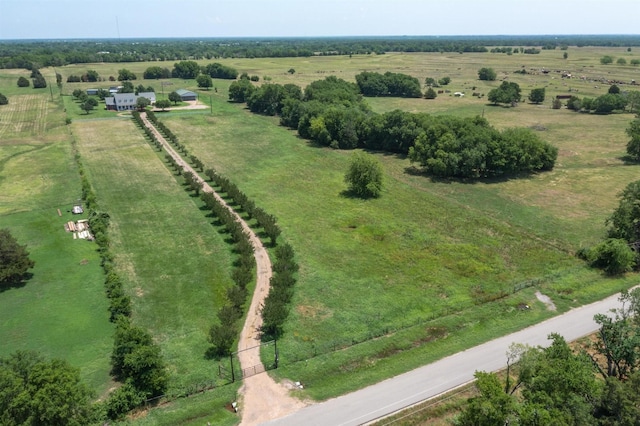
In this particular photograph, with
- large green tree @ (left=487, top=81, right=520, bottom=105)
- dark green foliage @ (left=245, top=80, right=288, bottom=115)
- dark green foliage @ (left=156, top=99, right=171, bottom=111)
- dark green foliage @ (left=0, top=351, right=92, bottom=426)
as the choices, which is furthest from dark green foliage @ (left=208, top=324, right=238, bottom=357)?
large green tree @ (left=487, top=81, right=520, bottom=105)

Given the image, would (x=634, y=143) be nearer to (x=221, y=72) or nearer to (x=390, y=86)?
(x=390, y=86)

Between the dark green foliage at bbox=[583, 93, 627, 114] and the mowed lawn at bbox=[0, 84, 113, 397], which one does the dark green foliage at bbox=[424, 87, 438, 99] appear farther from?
the mowed lawn at bbox=[0, 84, 113, 397]

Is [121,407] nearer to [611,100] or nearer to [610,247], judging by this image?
[610,247]

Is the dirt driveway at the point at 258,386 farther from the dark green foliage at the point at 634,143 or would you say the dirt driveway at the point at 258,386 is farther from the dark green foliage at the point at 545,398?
the dark green foliage at the point at 634,143

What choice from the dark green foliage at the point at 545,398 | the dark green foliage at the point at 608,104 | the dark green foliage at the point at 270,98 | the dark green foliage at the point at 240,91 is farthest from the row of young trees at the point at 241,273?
the dark green foliage at the point at 608,104

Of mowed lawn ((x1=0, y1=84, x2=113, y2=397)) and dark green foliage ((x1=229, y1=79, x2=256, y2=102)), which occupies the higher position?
dark green foliage ((x1=229, y1=79, x2=256, y2=102))

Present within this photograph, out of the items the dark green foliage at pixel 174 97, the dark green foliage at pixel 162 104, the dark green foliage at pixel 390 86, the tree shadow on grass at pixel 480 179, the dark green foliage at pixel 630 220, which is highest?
the dark green foliage at pixel 390 86

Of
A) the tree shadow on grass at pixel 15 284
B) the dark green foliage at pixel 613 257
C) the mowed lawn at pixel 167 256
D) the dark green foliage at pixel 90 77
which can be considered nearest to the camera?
the mowed lawn at pixel 167 256
